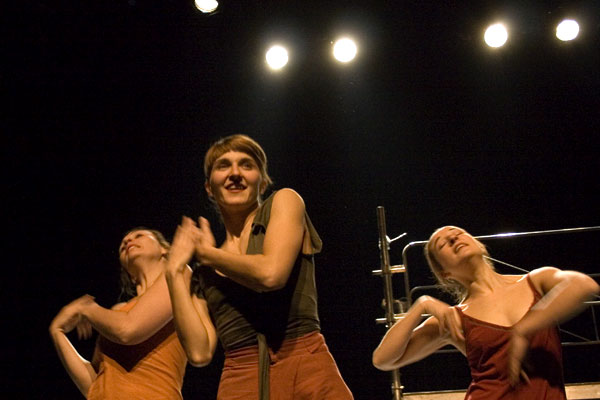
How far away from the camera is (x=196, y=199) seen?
4.86m

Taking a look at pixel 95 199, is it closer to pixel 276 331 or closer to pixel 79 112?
pixel 79 112

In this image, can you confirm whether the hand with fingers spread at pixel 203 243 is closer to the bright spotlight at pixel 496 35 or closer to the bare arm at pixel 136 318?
the bare arm at pixel 136 318

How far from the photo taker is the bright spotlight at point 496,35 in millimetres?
4535

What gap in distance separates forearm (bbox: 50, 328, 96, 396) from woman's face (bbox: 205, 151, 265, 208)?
981 millimetres

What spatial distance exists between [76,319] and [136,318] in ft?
1.10

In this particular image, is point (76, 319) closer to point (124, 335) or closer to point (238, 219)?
point (124, 335)

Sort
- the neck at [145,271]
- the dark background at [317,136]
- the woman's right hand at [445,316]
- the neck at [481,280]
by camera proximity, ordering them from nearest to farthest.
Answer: the woman's right hand at [445,316]
the neck at [481,280]
the neck at [145,271]
the dark background at [317,136]

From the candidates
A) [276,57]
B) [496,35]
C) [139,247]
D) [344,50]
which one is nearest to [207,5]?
[276,57]

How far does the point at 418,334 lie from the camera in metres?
2.11

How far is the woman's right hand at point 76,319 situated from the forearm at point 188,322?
79 centimetres

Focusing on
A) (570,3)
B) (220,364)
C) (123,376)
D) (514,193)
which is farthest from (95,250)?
(570,3)

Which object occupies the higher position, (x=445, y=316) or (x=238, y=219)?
(x=238, y=219)

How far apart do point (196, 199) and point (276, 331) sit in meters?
3.67

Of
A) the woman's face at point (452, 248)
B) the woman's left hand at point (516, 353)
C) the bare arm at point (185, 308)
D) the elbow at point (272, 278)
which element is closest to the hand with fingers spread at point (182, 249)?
the bare arm at point (185, 308)
